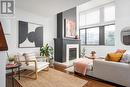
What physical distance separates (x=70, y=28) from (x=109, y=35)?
2299 millimetres

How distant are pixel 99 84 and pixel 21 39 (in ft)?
10.1

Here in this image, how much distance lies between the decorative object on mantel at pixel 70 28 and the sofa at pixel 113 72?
3184 mm

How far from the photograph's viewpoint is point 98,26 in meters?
7.11

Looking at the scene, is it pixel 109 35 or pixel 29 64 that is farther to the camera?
pixel 109 35

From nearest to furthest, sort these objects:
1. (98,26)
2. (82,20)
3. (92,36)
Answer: (98,26) < (92,36) < (82,20)

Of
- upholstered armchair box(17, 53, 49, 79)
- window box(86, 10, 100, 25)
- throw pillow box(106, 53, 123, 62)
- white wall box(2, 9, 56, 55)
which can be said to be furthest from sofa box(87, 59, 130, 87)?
window box(86, 10, 100, 25)

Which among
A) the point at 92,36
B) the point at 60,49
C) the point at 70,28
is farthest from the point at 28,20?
the point at 92,36

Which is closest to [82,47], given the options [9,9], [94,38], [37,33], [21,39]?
[94,38]

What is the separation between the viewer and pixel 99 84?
3.11m

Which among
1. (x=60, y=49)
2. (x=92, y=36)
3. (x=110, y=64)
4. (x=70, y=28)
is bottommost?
(x=110, y=64)

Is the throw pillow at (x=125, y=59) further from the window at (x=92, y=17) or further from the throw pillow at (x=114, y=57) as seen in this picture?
the window at (x=92, y=17)

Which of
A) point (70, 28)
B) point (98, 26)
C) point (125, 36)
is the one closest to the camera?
point (125, 36)

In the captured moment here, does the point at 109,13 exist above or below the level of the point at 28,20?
above

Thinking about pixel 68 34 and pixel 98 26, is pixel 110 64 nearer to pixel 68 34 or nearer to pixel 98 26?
pixel 68 34
